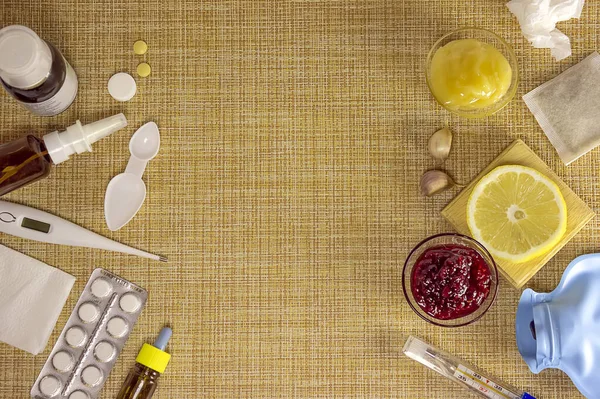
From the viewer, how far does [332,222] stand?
870 mm

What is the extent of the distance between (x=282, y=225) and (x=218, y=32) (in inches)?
12.4

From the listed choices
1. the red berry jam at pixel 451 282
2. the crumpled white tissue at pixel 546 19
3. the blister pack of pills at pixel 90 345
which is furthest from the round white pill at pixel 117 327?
the crumpled white tissue at pixel 546 19

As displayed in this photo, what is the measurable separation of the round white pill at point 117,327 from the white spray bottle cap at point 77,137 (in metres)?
0.25

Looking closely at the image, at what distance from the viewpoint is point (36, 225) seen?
2.81 ft

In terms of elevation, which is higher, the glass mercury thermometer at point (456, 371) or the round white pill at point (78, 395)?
the glass mercury thermometer at point (456, 371)

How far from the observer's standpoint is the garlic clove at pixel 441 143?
0.85 metres

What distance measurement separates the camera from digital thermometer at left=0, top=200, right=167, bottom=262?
0.85 metres

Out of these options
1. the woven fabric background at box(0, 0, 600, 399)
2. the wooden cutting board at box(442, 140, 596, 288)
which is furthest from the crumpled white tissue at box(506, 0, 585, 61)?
the wooden cutting board at box(442, 140, 596, 288)

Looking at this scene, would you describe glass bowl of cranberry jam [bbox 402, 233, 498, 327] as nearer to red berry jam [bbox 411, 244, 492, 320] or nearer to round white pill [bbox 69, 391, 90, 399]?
red berry jam [bbox 411, 244, 492, 320]

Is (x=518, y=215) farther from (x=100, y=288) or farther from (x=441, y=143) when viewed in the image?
(x=100, y=288)

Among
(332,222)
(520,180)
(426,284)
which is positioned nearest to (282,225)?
(332,222)

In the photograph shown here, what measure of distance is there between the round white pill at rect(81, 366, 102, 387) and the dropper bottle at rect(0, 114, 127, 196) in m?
0.29

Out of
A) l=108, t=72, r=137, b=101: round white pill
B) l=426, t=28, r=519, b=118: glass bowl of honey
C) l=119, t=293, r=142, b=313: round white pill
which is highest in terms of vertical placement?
l=426, t=28, r=519, b=118: glass bowl of honey

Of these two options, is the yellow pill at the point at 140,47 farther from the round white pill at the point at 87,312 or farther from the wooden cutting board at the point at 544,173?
the wooden cutting board at the point at 544,173
